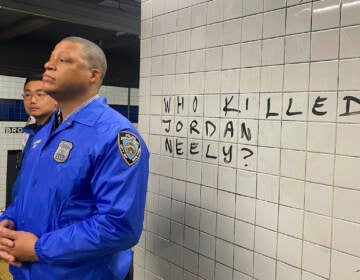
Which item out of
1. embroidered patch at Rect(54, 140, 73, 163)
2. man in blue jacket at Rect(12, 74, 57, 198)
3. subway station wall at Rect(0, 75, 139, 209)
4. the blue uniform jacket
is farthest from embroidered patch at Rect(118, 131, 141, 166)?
subway station wall at Rect(0, 75, 139, 209)

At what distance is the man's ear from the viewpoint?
63.2 inches

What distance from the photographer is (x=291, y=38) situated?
1520 mm

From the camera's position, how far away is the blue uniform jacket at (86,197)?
4.46 feet

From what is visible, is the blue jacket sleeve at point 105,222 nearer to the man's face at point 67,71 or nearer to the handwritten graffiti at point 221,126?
the man's face at point 67,71

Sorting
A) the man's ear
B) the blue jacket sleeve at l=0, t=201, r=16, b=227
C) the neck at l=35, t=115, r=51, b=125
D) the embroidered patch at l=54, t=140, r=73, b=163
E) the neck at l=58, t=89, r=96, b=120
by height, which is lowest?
the blue jacket sleeve at l=0, t=201, r=16, b=227

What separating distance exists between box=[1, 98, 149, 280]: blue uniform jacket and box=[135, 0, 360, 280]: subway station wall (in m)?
0.50

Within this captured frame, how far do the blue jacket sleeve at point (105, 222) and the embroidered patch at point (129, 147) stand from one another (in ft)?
0.05

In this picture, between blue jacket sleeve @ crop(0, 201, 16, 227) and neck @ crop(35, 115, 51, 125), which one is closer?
blue jacket sleeve @ crop(0, 201, 16, 227)

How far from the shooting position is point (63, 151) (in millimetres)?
1501

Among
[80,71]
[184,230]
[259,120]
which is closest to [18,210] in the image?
[80,71]

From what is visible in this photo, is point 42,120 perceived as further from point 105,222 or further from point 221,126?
point 105,222

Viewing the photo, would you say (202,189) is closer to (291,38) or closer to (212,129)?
(212,129)

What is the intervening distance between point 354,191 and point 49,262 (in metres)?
1.15

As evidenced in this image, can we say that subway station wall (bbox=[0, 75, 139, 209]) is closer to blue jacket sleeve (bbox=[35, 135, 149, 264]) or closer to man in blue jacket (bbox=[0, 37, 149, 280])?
man in blue jacket (bbox=[0, 37, 149, 280])
